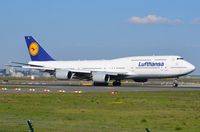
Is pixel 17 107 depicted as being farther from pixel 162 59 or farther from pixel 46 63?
pixel 46 63

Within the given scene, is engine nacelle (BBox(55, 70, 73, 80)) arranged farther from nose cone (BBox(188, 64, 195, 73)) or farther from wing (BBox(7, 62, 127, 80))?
nose cone (BBox(188, 64, 195, 73))

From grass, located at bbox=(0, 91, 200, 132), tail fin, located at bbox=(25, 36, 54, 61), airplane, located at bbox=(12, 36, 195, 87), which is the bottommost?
grass, located at bbox=(0, 91, 200, 132)

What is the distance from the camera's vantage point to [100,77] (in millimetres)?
79438

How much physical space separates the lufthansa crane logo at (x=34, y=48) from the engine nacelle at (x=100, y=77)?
51.0 feet

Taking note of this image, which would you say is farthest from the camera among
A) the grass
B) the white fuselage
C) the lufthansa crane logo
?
the lufthansa crane logo

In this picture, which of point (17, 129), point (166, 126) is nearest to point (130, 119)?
point (166, 126)

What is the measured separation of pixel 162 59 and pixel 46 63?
21702 mm

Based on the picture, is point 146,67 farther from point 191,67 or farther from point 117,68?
point 191,67

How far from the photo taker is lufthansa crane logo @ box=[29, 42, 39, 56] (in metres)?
92.2

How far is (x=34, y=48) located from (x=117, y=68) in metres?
18.0

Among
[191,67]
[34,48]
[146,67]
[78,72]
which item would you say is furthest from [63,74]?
[191,67]

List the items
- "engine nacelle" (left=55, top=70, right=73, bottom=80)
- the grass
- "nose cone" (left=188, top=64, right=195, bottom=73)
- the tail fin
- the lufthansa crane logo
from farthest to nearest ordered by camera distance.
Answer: the lufthansa crane logo → the tail fin → "engine nacelle" (left=55, top=70, right=73, bottom=80) → "nose cone" (left=188, top=64, right=195, bottom=73) → the grass

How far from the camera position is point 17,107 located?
34.6 meters

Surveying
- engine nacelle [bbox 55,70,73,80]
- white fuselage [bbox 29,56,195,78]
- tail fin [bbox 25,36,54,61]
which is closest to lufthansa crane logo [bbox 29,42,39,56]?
tail fin [bbox 25,36,54,61]
